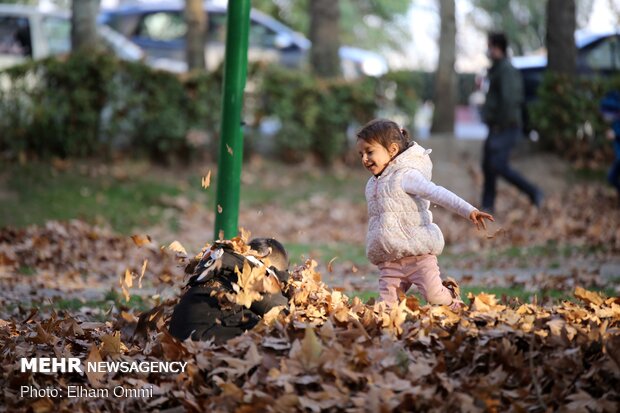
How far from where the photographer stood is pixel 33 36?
19.6 meters

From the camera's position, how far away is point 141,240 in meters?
6.04

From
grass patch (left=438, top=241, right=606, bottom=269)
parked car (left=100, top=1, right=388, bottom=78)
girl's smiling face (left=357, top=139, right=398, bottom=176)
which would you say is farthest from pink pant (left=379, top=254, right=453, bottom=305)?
parked car (left=100, top=1, right=388, bottom=78)

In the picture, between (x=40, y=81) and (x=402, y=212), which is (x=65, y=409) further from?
(x=40, y=81)

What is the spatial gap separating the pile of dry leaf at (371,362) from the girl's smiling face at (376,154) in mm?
764

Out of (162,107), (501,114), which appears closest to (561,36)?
(501,114)

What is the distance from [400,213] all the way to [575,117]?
1131 cm

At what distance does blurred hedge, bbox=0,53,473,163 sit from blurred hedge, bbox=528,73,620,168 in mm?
2085

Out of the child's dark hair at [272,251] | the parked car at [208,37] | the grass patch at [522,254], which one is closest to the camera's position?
the child's dark hair at [272,251]

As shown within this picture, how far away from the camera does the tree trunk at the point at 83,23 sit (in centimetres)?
1686

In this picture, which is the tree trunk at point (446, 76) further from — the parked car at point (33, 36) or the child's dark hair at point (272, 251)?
the child's dark hair at point (272, 251)

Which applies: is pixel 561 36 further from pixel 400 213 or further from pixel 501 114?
pixel 400 213

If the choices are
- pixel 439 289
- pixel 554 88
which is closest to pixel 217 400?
pixel 439 289

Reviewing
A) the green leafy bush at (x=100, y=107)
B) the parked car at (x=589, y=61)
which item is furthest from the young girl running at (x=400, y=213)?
the parked car at (x=589, y=61)

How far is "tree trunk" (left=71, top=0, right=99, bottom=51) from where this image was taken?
664 inches
